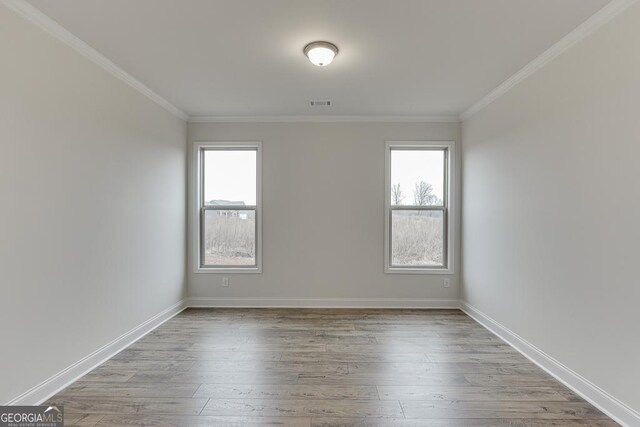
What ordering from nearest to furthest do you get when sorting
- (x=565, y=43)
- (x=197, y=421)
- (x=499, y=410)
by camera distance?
(x=197, y=421), (x=499, y=410), (x=565, y=43)

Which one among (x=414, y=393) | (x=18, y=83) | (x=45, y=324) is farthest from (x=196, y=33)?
(x=414, y=393)

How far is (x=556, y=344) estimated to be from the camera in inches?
103

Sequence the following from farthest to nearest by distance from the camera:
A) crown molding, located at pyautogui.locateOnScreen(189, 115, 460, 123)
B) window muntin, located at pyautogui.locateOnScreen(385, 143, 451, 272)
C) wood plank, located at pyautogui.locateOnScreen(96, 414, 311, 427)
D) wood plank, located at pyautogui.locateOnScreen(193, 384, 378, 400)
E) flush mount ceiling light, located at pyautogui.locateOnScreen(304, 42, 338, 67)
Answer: window muntin, located at pyautogui.locateOnScreen(385, 143, 451, 272) < crown molding, located at pyautogui.locateOnScreen(189, 115, 460, 123) < flush mount ceiling light, located at pyautogui.locateOnScreen(304, 42, 338, 67) < wood plank, located at pyautogui.locateOnScreen(193, 384, 378, 400) < wood plank, located at pyautogui.locateOnScreen(96, 414, 311, 427)

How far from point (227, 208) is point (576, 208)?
394cm

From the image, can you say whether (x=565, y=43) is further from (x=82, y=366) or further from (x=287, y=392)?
(x=82, y=366)

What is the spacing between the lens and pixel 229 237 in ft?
15.4

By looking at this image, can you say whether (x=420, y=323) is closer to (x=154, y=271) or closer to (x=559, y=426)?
(x=559, y=426)

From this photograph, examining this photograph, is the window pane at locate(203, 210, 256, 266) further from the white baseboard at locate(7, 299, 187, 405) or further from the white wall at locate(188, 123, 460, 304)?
the white baseboard at locate(7, 299, 187, 405)

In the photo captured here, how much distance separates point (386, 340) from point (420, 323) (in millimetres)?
736

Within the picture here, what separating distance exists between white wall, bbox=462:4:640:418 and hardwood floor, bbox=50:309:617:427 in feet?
1.35

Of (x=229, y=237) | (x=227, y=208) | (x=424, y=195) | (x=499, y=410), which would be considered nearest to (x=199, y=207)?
(x=227, y=208)

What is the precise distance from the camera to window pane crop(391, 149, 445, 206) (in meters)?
4.62

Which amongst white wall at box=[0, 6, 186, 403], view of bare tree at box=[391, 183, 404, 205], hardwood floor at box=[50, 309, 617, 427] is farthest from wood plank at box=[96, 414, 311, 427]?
A: view of bare tree at box=[391, 183, 404, 205]

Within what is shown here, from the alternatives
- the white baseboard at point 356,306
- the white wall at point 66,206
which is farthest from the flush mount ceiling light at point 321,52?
the white baseboard at point 356,306
